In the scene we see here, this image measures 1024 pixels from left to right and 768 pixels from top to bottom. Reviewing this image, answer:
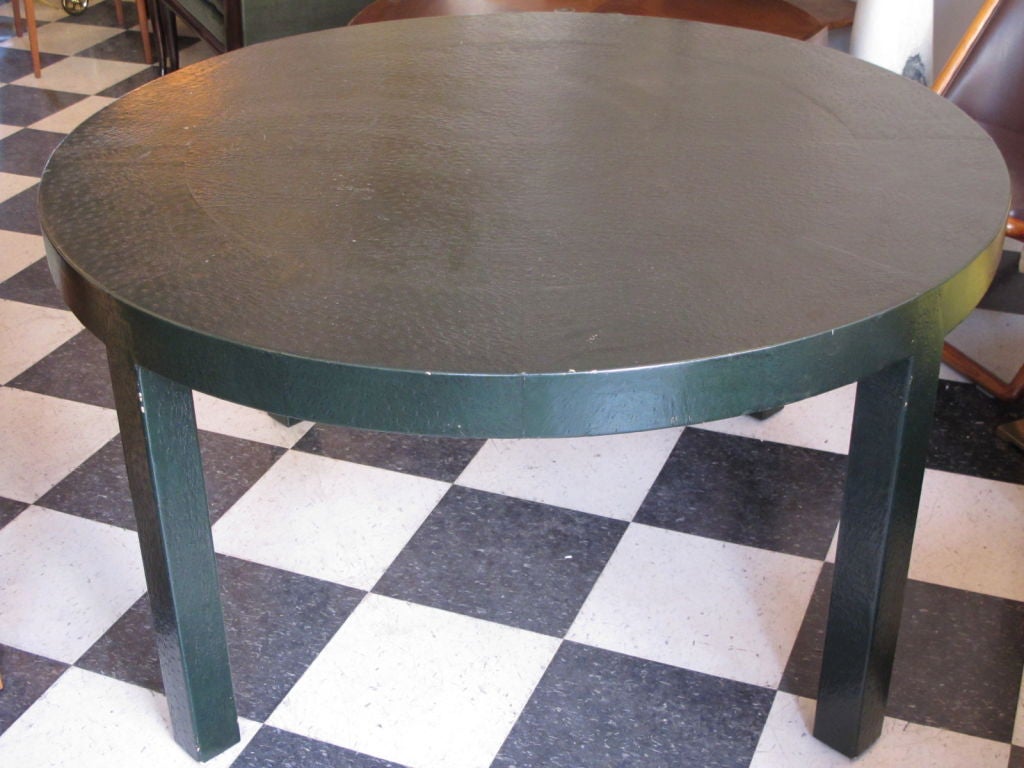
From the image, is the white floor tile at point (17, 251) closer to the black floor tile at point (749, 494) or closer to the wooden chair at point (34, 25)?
the wooden chair at point (34, 25)

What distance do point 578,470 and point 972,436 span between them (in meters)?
0.71

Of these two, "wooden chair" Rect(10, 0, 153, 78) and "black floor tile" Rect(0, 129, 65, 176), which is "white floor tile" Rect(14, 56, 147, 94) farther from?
"black floor tile" Rect(0, 129, 65, 176)

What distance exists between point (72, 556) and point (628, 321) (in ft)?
3.91

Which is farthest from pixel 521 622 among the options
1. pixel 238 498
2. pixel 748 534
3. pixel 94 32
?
pixel 94 32

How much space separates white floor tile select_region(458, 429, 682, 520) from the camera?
2057 millimetres

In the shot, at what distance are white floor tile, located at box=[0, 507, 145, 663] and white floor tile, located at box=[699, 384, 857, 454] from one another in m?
1.03

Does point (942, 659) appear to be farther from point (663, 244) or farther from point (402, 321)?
point (402, 321)

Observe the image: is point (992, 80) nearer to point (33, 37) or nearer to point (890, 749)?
point (890, 749)

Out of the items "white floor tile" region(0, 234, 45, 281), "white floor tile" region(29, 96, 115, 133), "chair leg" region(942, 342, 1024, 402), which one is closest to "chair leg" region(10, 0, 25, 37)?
"white floor tile" region(29, 96, 115, 133)

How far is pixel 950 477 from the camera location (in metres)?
2.09

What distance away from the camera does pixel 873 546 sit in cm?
140

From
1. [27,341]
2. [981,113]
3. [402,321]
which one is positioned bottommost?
[27,341]

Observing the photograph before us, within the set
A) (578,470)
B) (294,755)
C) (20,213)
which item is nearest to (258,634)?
(294,755)

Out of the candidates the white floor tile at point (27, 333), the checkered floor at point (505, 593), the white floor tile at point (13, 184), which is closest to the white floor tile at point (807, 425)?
the checkered floor at point (505, 593)
